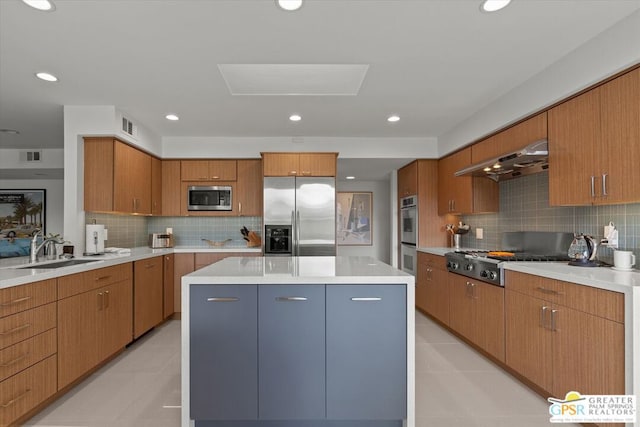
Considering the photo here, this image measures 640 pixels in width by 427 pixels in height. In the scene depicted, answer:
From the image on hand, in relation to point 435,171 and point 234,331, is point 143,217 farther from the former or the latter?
point 435,171

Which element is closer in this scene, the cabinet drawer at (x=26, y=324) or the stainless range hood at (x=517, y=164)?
the cabinet drawer at (x=26, y=324)

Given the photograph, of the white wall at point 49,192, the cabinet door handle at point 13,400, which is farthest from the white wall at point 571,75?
the white wall at point 49,192

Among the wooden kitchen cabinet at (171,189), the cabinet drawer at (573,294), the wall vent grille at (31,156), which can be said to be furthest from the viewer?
the wall vent grille at (31,156)

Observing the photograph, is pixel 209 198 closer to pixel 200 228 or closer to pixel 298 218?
pixel 200 228

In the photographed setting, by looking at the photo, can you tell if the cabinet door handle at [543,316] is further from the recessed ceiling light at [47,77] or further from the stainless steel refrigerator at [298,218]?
the recessed ceiling light at [47,77]

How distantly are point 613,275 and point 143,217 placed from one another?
203 inches

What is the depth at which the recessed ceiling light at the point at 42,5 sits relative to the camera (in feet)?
5.99

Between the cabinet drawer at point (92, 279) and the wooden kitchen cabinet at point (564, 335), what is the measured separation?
3288 mm

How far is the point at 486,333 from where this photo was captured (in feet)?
10.1

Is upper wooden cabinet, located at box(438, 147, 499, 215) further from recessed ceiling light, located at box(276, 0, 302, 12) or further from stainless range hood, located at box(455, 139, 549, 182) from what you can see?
recessed ceiling light, located at box(276, 0, 302, 12)

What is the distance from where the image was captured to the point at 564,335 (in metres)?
2.15

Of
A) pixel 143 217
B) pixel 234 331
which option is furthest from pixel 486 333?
pixel 143 217

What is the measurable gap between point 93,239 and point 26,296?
4.54 ft

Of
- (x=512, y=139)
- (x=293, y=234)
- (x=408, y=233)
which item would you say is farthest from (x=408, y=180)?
(x=512, y=139)
